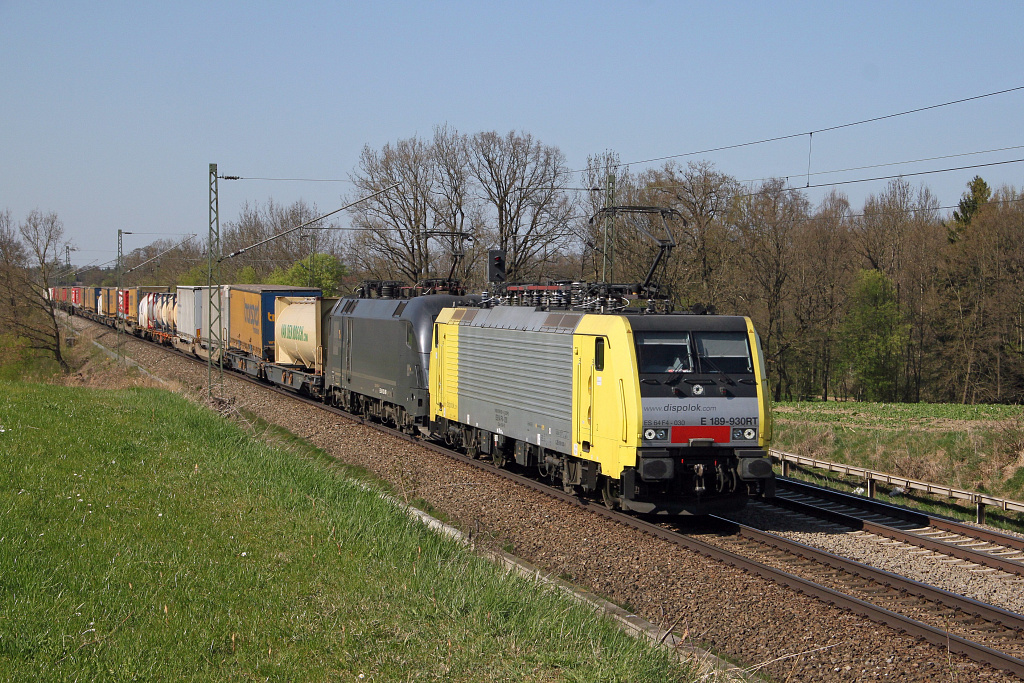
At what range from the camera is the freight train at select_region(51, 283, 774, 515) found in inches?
437

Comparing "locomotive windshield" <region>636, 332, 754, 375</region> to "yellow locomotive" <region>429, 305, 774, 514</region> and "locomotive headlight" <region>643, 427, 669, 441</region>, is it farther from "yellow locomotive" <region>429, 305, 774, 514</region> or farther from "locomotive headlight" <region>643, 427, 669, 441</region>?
"locomotive headlight" <region>643, 427, 669, 441</region>

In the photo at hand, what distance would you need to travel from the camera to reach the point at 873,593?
9023mm

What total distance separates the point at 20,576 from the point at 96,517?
2040mm

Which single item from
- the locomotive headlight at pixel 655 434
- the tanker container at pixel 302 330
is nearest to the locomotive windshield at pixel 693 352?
the locomotive headlight at pixel 655 434

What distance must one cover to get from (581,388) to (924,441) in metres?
13.3

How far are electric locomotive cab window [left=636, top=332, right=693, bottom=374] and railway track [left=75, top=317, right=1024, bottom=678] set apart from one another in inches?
85.5

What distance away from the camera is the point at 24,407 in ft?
51.2

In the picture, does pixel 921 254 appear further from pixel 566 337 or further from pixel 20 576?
pixel 20 576

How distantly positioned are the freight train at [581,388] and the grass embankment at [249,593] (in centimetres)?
315

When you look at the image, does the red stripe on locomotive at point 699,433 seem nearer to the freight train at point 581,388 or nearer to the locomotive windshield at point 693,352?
the freight train at point 581,388

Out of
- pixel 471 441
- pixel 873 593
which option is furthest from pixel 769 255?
pixel 873 593

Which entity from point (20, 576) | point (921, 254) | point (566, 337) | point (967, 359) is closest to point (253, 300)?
point (566, 337)

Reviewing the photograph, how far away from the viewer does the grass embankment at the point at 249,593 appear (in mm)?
5824

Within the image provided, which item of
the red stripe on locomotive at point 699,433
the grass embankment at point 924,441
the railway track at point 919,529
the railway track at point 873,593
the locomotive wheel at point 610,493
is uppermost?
the red stripe on locomotive at point 699,433
